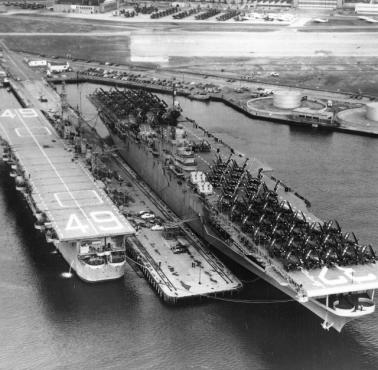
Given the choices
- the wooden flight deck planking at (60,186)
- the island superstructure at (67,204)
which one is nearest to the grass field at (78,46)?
the wooden flight deck planking at (60,186)

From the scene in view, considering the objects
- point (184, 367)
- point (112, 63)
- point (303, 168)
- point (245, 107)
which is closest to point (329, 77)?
point (245, 107)

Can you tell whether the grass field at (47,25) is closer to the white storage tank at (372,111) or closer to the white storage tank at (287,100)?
the white storage tank at (287,100)

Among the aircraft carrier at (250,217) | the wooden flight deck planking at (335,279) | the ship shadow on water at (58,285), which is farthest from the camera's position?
the ship shadow on water at (58,285)

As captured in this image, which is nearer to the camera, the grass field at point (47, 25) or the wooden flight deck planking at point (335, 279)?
the wooden flight deck planking at point (335, 279)

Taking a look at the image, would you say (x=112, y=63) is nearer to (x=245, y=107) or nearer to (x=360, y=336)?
(x=245, y=107)

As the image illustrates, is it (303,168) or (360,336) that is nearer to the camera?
(360,336)

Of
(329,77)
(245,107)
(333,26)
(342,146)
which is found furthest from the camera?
(333,26)

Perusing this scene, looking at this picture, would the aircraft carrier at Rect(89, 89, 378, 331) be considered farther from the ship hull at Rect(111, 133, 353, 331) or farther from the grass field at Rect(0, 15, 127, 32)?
the grass field at Rect(0, 15, 127, 32)
